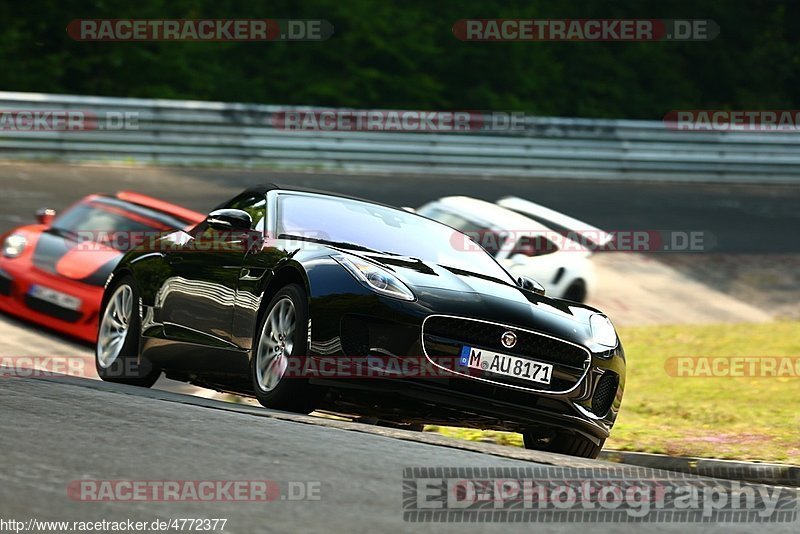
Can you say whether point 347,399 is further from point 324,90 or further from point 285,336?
point 324,90

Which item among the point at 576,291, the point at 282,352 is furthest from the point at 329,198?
the point at 576,291

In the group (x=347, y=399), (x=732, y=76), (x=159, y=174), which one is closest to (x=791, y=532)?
(x=347, y=399)

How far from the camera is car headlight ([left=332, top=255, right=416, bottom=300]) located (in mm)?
6988

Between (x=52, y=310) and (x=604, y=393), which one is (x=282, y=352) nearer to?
(x=604, y=393)

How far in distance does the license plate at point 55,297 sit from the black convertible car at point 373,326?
3.34 m

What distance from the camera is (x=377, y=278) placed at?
7.07m

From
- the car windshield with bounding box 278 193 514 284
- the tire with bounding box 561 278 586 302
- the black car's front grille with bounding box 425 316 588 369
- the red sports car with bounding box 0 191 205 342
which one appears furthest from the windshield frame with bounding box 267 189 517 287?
the tire with bounding box 561 278 586 302

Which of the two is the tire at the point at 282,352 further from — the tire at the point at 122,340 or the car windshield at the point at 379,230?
the tire at the point at 122,340

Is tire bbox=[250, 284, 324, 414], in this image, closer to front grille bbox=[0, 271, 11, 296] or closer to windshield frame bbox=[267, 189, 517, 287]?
windshield frame bbox=[267, 189, 517, 287]

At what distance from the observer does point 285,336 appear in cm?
734

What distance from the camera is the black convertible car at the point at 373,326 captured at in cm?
694

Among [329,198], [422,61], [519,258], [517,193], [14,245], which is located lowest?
[519,258]

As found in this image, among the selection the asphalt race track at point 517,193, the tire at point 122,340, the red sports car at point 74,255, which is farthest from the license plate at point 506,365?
the asphalt race track at point 517,193

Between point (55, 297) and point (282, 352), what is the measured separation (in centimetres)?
→ 535
